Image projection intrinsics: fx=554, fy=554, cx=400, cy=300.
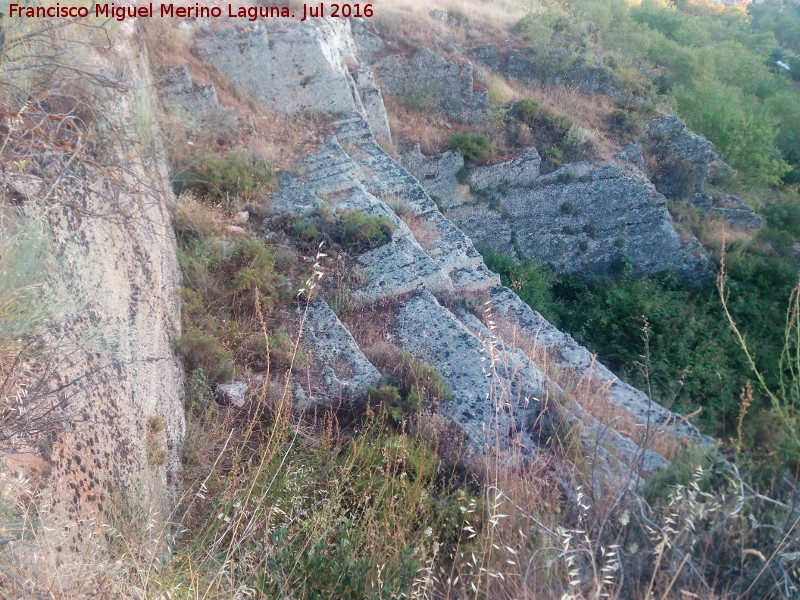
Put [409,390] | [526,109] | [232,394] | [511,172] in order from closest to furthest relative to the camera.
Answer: [232,394], [409,390], [511,172], [526,109]

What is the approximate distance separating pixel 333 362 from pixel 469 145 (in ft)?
26.0

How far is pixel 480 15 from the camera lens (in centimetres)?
1483

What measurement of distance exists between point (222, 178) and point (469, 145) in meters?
6.21

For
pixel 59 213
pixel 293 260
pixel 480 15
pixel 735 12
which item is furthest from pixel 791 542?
pixel 735 12

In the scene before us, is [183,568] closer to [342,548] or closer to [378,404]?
[342,548]

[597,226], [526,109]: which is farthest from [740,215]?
[526,109]

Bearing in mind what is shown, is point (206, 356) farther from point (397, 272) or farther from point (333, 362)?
point (397, 272)

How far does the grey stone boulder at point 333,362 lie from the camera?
4426 mm

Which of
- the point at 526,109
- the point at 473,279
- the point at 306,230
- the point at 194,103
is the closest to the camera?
the point at 306,230

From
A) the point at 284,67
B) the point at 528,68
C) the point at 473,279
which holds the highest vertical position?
the point at 284,67

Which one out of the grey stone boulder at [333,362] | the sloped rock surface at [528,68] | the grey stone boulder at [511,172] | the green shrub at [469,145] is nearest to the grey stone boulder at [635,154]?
the sloped rock surface at [528,68]

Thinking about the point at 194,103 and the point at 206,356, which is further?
the point at 194,103

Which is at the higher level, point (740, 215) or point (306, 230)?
point (306, 230)

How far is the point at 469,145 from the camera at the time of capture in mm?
11492
